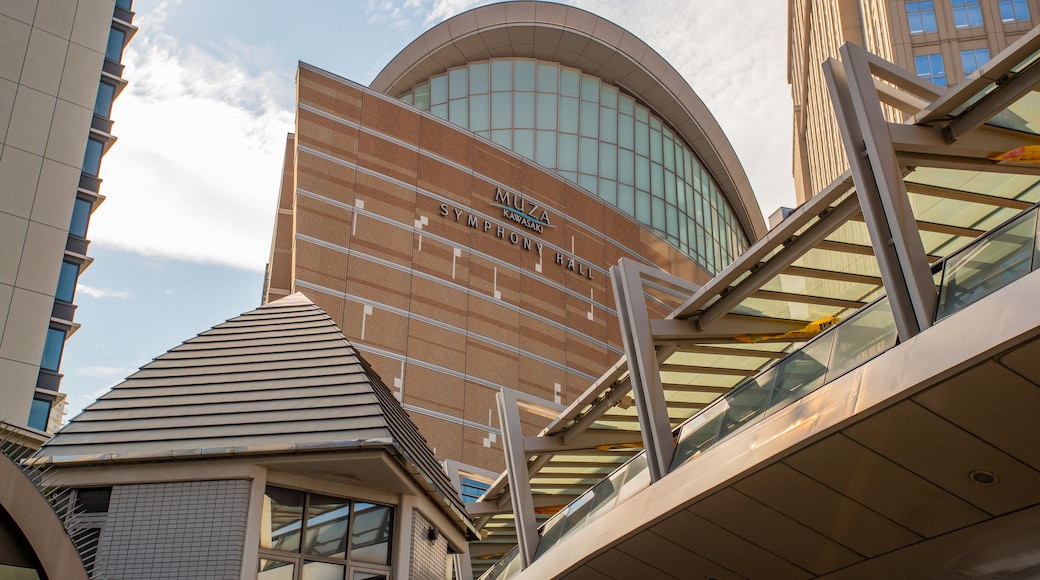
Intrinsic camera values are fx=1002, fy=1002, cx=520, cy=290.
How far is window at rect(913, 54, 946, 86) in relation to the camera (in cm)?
4584

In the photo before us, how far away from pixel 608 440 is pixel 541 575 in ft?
12.3

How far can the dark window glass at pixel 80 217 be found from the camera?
3944cm

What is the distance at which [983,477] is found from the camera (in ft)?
32.3

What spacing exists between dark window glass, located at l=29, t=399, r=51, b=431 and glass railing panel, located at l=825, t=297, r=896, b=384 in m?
31.4

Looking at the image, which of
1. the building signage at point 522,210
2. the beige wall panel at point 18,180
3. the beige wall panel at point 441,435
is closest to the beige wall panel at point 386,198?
the building signage at point 522,210

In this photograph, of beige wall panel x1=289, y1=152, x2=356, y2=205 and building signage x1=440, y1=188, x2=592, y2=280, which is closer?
beige wall panel x1=289, y1=152, x2=356, y2=205

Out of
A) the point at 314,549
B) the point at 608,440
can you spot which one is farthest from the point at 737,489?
the point at 608,440

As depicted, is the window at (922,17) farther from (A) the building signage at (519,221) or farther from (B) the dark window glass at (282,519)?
(B) the dark window glass at (282,519)

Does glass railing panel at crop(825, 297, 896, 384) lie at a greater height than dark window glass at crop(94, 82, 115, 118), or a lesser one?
lesser

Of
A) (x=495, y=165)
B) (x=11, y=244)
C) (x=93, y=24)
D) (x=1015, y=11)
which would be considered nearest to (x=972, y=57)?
(x=1015, y=11)

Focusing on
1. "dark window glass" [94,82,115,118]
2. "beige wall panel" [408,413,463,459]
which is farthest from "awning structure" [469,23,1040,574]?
"dark window glass" [94,82,115,118]

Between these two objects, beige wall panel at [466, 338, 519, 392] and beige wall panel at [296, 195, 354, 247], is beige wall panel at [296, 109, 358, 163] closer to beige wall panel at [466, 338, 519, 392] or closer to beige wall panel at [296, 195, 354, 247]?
beige wall panel at [296, 195, 354, 247]

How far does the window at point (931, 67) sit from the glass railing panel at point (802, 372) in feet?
126

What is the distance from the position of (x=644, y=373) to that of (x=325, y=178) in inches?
1001
